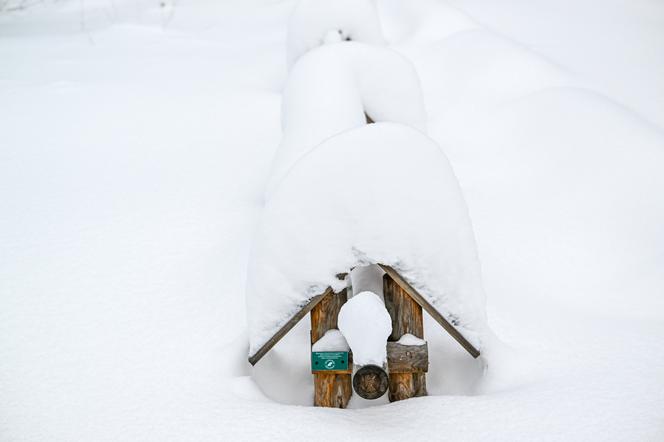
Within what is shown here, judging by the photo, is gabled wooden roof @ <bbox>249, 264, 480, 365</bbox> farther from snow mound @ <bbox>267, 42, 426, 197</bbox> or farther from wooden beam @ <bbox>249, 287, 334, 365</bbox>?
snow mound @ <bbox>267, 42, 426, 197</bbox>

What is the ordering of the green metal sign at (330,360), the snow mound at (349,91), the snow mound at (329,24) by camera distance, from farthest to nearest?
the snow mound at (329,24) < the snow mound at (349,91) < the green metal sign at (330,360)

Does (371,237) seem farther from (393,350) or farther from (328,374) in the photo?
(328,374)

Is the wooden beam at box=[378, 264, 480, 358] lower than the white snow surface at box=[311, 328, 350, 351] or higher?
higher

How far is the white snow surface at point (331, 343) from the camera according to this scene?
2.11 m

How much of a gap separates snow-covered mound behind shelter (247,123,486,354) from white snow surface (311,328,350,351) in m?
0.19

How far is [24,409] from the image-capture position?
6.93ft

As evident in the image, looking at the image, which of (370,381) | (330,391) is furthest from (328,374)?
(370,381)

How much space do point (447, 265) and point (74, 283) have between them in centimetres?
204

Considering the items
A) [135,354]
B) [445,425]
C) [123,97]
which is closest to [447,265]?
[445,425]

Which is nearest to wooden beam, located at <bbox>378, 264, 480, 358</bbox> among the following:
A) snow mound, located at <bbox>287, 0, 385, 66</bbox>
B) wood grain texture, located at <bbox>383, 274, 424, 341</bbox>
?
wood grain texture, located at <bbox>383, 274, 424, 341</bbox>

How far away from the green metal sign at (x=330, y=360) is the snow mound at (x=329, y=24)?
3427mm

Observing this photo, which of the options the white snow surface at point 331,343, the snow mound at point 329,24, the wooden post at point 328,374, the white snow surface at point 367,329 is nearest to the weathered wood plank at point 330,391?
the wooden post at point 328,374

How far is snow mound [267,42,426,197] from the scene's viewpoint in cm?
296

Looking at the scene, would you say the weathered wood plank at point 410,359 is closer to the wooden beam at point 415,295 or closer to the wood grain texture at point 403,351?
the wood grain texture at point 403,351
